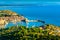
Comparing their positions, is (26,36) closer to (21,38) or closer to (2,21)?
(21,38)

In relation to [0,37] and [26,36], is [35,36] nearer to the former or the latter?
[26,36]

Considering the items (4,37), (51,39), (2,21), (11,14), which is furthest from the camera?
Answer: (11,14)

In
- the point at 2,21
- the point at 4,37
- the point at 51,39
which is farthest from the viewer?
the point at 2,21

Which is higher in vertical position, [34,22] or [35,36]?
[34,22]

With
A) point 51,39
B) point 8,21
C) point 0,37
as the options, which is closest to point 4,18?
point 8,21

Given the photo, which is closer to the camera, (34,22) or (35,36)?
(35,36)

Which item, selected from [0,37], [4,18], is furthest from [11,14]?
[0,37]

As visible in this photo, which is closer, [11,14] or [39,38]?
[39,38]

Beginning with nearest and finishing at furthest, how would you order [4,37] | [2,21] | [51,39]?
[51,39] → [4,37] → [2,21]

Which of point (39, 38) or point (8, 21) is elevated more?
point (8, 21)
